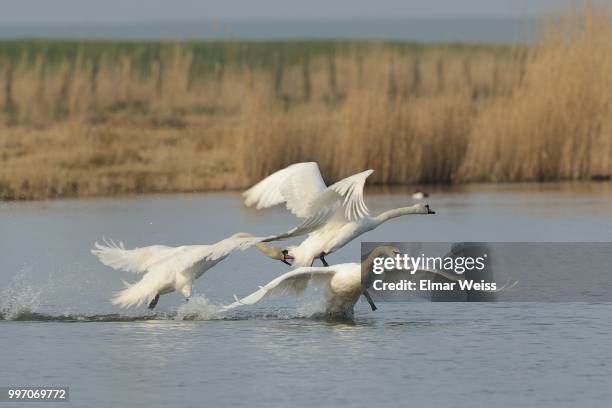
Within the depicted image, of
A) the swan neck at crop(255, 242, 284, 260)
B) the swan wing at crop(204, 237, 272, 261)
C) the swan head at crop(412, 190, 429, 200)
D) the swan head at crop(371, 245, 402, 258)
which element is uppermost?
the swan wing at crop(204, 237, 272, 261)

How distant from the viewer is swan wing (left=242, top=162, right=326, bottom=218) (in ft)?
46.5

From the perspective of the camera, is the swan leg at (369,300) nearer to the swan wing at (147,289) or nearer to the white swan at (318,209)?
the white swan at (318,209)

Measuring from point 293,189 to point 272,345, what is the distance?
283cm

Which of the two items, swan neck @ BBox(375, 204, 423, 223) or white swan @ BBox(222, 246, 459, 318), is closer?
white swan @ BBox(222, 246, 459, 318)

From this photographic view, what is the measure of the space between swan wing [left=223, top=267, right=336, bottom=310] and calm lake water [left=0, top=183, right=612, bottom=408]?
30 cm

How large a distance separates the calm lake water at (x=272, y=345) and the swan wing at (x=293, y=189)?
3.19 feet

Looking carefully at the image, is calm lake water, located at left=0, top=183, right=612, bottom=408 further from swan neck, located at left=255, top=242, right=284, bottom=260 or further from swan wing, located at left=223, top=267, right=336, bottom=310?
swan neck, located at left=255, top=242, right=284, bottom=260

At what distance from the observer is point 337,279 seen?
1281 centimetres

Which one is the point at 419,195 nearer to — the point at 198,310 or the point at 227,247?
the point at 198,310

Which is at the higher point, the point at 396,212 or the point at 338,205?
the point at 338,205

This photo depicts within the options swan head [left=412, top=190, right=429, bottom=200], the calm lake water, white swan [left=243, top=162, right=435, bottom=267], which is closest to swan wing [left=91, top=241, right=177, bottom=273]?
the calm lake water

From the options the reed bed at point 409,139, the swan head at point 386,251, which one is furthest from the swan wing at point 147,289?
the reed bed at point 409,139

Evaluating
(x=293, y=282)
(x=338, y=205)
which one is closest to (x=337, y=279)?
(x=293, y=282)

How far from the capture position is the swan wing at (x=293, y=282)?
40.8ft
